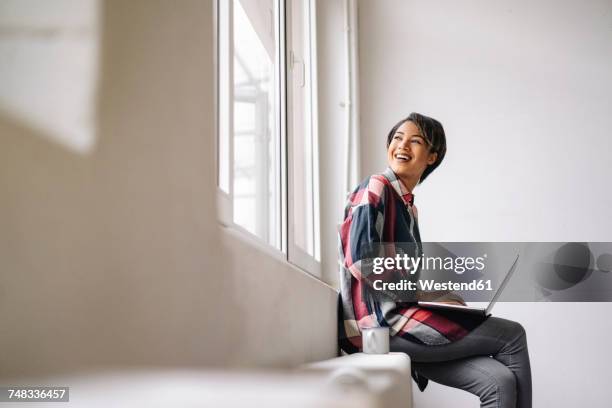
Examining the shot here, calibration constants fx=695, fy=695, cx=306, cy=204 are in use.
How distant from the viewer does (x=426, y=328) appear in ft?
5.64

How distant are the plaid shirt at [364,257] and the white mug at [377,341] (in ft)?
0.24

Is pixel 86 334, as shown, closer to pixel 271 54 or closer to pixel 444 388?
pixel 271 54

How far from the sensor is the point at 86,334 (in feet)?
1.95

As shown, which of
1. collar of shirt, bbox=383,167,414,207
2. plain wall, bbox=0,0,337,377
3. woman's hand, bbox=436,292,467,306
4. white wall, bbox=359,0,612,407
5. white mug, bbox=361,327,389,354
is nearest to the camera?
plain wall, bbox=0,0,337,377

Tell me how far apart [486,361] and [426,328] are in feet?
0.59

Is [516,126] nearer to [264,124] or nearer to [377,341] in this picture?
[264,124]

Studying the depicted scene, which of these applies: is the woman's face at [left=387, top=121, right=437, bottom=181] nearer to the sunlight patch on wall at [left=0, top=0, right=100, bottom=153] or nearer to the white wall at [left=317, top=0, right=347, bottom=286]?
the white wall at [left=317, top=0, right=347, bottom=286]

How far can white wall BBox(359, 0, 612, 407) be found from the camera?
3.22 m

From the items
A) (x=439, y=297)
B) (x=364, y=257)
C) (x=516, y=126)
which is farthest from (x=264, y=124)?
(x=516, y=126)

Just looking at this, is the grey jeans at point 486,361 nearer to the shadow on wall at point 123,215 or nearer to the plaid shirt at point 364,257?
the plaid shirt at point 364,257

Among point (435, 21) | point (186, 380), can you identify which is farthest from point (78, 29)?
point (435, 21)

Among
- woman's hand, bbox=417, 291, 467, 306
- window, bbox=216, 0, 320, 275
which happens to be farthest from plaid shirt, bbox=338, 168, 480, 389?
window, bbox=216, 0, 320, 275

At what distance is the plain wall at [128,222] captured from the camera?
0.58 m

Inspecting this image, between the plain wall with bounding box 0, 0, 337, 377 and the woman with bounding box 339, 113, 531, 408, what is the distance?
0.91 m
